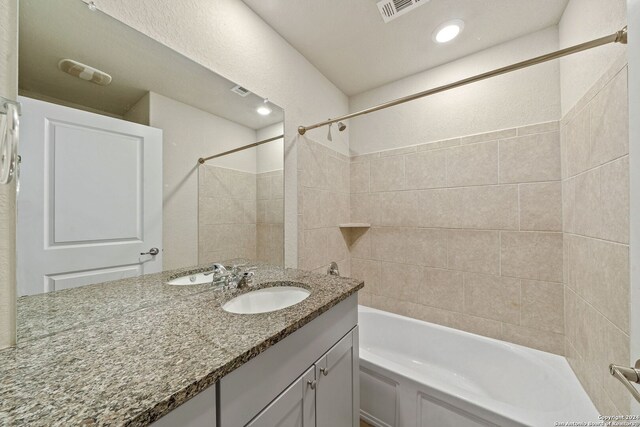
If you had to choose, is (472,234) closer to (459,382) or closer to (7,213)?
(459,382)

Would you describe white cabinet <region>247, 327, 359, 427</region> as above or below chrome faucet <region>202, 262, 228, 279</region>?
below

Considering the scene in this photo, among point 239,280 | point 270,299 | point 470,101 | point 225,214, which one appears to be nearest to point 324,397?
point 270,299

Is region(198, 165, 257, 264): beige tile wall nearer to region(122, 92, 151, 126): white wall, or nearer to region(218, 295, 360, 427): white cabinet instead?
region(122, 92, 151, 126): white wall

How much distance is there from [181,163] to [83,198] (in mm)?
361

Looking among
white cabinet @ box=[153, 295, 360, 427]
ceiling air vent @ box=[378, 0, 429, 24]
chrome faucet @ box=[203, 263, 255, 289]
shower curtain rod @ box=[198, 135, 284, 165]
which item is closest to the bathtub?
white cabinet @ box=[153, 295, 360, 427]

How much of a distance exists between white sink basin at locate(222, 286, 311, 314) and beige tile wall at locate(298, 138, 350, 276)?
50cm

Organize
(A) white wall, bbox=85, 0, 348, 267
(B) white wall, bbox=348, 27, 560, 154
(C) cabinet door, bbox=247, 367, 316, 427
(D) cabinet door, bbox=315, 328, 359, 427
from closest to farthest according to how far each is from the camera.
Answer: (C) cabinet door, bbox=247, 367, 316, 427 → (D) cabinet door, bbox=315, 328, 359, 427 → (A) white wall, bbox=85, 0, 348, 267 → (B) white wall, bbox=348, 27, 560, 154

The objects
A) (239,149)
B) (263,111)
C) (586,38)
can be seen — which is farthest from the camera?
(263,111)

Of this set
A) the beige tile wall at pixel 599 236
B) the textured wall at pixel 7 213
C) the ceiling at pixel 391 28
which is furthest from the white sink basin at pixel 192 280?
the beige tile wall at pixel 599 236

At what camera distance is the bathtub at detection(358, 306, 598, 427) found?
102 centimetres

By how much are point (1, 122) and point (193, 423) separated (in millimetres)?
781

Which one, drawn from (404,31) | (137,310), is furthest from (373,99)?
(137,310)

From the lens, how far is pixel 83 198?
2.42ft

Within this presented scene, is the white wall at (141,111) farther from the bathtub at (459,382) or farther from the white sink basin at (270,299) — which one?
the bathtub at (459,382)
